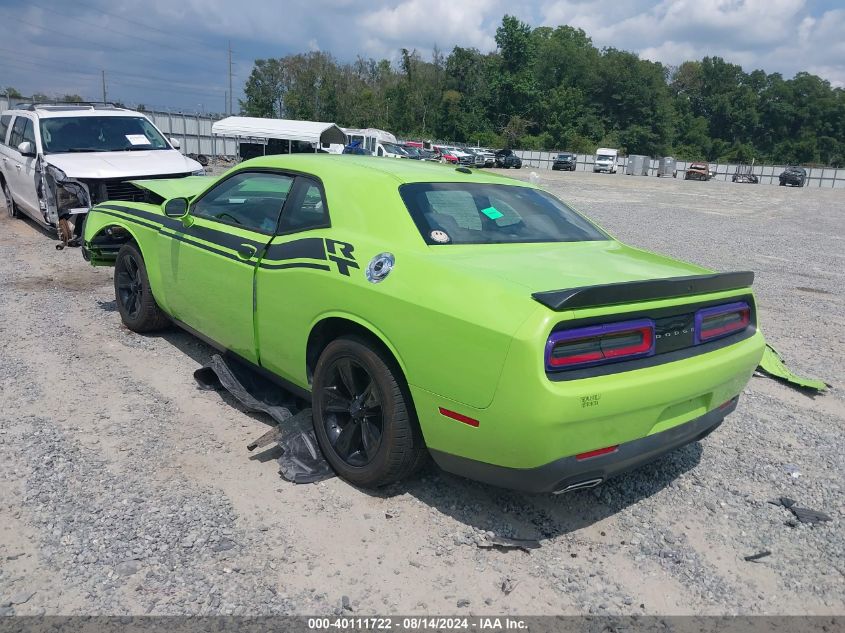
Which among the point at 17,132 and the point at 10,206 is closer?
the point at 17,132

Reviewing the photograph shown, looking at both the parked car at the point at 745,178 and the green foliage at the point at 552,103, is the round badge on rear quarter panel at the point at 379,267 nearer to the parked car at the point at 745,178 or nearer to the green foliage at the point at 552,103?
the parked car at the point at 745,178

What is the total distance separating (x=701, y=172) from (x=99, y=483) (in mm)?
66706

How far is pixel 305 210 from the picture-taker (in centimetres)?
374

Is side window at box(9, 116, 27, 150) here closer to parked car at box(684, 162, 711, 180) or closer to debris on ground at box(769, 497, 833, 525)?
debris on ground at box(769, 497, 833, 525)

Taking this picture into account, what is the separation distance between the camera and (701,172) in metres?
62.2

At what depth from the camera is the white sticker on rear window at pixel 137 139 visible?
392 inches

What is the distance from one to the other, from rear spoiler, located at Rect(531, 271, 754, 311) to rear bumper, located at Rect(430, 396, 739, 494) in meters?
0.61

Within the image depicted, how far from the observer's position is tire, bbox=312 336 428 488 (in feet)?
10.0

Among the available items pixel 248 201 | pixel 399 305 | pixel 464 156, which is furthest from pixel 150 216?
pixel 464 156

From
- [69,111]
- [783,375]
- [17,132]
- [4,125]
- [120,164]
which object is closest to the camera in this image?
[783,375]

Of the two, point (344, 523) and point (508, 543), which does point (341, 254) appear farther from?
point (508, 543)

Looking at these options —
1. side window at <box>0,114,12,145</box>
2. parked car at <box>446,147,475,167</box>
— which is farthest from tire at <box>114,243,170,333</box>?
parked car at <box>446,147,475,167</box>

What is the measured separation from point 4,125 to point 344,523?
1124 cm

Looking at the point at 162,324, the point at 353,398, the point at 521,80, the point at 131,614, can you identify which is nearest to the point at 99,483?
the point at 131,614
